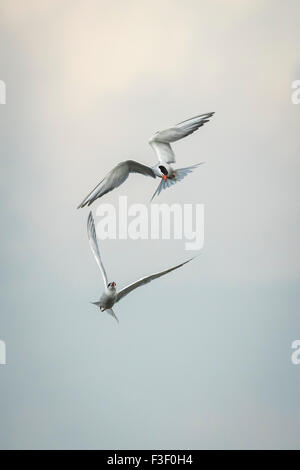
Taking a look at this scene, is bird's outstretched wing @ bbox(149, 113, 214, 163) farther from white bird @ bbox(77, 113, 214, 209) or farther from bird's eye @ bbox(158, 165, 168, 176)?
bird's eye @ bbox(158, 165, 168, 176)

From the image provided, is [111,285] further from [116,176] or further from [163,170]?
[163,170]

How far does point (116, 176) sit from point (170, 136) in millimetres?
552

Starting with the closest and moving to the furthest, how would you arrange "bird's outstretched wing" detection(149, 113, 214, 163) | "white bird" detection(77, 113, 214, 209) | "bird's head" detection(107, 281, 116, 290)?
"white bird" detection(77, 113, 214, 209) < "bird's head" detection(107, 281, 116, 290) < "bird's outstretched wing" detection(149, 113, 214, 163)

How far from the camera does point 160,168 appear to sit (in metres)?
6.24

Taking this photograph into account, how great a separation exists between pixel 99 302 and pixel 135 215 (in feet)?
3.38

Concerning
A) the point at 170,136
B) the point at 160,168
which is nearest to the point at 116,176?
the point at 160,168

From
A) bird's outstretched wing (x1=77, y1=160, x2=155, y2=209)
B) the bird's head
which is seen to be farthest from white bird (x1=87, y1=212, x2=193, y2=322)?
bird's outstretched wing (x1=77, y1=160, x2=155, y2=209)

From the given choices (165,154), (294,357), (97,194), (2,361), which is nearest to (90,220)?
(97,194)

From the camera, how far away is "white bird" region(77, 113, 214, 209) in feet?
20.3

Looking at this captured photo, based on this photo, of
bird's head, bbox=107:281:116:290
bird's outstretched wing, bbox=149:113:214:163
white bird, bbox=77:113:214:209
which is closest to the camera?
white bird, bbox=77:113:214:209

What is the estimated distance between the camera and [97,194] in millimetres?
6184

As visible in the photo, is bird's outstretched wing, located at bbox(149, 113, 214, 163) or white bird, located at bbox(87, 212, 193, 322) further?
bird's outstretched wing, located at bbox(149, 113, 214, 163)
